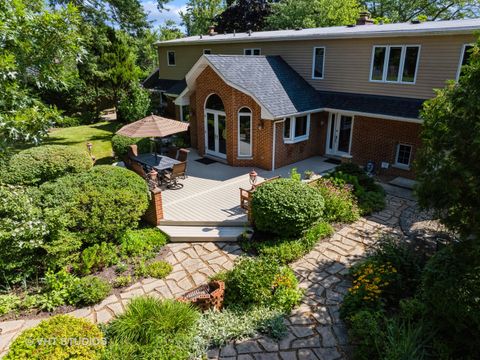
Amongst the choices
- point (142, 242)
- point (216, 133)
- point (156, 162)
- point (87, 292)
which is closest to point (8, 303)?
point (87, 292)

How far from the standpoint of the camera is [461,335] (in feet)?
17.1

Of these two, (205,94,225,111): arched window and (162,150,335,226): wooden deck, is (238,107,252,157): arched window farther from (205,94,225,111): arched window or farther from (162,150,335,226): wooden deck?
(205,94,225,111): arched window

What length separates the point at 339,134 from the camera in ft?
56.0

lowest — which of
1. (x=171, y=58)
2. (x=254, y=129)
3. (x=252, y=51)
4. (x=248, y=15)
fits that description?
(x=254, y=129)

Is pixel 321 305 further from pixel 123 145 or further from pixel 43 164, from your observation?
pixel 123 145

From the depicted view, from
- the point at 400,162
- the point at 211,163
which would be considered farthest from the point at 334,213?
the point at 211,163

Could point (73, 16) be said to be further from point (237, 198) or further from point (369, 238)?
point (369, 238)

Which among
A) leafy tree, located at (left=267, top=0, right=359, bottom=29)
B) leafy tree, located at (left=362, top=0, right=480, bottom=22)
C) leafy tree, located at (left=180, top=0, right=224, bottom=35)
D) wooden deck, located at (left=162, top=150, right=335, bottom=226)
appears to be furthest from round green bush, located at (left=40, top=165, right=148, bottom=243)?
leafy tree, located at (left=180, top=0, right=224, bottom=35)

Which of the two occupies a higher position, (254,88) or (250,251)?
(254,88)

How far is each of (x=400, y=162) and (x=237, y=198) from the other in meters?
8.38

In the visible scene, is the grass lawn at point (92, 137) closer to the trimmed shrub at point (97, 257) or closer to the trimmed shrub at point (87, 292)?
the trimmed shrub at point (97, 257)

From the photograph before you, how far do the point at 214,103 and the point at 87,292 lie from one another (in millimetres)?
10993

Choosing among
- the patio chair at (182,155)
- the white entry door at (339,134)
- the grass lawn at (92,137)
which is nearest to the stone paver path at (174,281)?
the patio chair at (182,155)

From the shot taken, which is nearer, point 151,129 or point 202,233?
point 202,233
